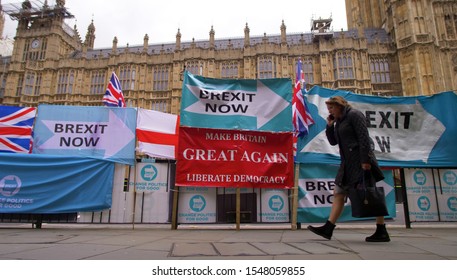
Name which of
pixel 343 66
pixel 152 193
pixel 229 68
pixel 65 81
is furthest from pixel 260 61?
pixel 152 193

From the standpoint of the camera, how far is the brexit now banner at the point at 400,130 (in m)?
6.31

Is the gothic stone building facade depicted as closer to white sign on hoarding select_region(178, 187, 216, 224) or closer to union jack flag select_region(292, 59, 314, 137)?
union jack flag select_region(292, 59, 314, 137)

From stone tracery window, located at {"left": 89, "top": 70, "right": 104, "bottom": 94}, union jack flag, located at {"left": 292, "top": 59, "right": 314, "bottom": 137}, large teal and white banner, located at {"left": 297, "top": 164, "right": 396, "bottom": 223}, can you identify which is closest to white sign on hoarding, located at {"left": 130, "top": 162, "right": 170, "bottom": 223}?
large teal and white banner, located at {"left": 297, "top": 164, "right": 396, "bottom": 223}

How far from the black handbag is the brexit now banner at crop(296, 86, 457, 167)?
8.54 feet

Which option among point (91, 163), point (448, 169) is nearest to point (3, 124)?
point (91, 163)

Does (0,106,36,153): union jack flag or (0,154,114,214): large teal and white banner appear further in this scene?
(0,106,36,153): union jack flag

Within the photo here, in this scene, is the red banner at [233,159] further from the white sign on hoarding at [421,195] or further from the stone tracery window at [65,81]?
the stone tracery window at [65,81]

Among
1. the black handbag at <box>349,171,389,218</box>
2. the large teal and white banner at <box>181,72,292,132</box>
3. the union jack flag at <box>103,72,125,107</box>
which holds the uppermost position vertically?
the union jack flag at <box>103,72,125,107</box>

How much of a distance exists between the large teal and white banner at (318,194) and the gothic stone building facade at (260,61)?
2679 cm

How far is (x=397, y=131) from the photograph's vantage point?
256 inches

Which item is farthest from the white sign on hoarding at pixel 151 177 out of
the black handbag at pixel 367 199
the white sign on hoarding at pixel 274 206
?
the black handbag at pixel 367 199

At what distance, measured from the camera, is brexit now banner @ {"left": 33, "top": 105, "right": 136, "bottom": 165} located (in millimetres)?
6695

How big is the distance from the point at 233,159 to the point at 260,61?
29.0 meters

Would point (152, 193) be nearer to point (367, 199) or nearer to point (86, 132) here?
point (86, 132)
